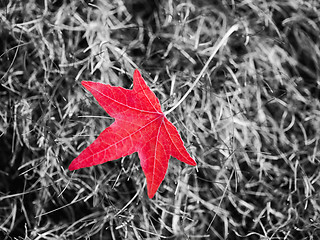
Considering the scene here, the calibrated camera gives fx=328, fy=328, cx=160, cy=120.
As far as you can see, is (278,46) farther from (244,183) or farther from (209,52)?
(244,183)

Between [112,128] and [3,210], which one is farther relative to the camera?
[3,210]

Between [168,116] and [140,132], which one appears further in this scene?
[168,116]

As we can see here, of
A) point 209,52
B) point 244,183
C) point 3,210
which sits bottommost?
point 3,210

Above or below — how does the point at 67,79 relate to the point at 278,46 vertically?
below

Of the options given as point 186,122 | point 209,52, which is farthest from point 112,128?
point 209,52

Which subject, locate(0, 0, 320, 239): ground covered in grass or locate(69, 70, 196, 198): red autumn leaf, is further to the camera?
locate(0, 0, 320, 239): ground covered in grass
